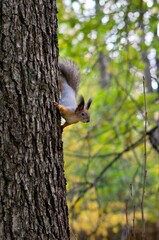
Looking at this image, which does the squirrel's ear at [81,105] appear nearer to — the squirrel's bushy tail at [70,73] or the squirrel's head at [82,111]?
the squirrel's head at [82,111]

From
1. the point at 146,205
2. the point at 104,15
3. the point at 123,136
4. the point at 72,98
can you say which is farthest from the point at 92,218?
the point at 72,98

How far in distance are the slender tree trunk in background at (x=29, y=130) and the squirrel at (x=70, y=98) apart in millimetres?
103

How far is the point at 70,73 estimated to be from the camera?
247 cm

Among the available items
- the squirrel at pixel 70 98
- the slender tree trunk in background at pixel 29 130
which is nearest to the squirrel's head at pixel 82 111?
the squirrel at pixel 70 98

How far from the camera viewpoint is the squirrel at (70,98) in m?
2.21

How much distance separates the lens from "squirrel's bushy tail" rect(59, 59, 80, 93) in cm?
247

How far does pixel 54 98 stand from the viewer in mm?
2113

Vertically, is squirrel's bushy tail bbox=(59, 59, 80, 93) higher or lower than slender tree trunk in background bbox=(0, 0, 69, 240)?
higher

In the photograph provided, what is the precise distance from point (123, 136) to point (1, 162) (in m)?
4.35

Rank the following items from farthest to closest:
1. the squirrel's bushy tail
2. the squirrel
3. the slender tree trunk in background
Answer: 1. the squirrel's bushy tail
2. the squirrel
3. the slender tree trunk in background

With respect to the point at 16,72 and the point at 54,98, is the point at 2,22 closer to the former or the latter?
the point at 16,72

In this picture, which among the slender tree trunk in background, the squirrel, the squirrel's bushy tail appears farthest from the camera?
the squirrel's bushy tail

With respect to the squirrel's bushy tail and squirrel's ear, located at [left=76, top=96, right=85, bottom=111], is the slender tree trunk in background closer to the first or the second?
squirrel's ear, located at [left=76, top=96, right=85, bottom=111]

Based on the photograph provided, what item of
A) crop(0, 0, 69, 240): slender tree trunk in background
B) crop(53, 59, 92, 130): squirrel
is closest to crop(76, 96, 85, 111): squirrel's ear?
crop(53, 59, 92, 130): squirrel
